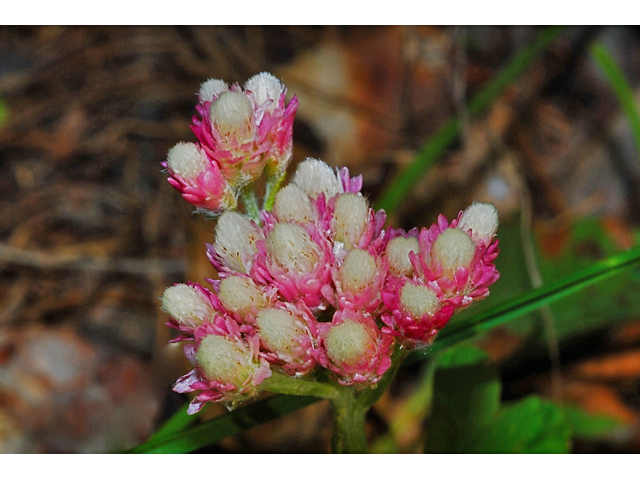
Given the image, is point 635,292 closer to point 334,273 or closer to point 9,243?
point 334,273

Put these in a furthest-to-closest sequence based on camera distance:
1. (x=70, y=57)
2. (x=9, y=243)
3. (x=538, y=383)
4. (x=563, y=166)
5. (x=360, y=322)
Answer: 1. (x=70, y=57)
2. (x=563, y=166)
3. (x=9, y=243)
4. (x=538, y=383)
5. (x=360, y=322)

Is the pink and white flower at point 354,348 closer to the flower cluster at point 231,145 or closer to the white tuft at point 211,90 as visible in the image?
the flower cluster at point 231,145

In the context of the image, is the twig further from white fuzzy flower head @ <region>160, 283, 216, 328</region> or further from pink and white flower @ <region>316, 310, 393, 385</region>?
pink and white flower @ <region>316, 310, 393, 385</region>

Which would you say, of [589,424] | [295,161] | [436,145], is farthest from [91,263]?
[589,424]

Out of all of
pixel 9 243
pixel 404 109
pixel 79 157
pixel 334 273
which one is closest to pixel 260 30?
pixel 404 109

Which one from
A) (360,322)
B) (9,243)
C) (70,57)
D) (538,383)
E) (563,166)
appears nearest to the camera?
(360,322)

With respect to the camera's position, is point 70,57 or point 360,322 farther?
point 70,57

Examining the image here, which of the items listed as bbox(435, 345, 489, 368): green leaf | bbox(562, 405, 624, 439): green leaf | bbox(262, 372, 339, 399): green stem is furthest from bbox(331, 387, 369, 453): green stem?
bbox(562, 405, 624, 439): green leaf

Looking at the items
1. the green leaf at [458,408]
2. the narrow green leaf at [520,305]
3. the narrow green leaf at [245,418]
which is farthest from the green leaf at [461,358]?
the narrow green leaf at [245,418]
